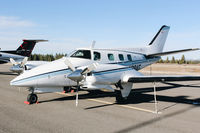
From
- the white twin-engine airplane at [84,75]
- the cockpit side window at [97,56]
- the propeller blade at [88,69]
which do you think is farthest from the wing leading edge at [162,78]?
the propeller blade at [88,69]

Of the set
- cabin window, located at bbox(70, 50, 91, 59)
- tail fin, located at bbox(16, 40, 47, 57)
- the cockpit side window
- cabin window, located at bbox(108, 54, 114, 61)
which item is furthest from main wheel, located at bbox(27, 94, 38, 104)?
tail fin, located at bbox(16, 40, 47, 57)

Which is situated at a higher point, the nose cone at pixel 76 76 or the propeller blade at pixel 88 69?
the propeller blade at pixel 88 69

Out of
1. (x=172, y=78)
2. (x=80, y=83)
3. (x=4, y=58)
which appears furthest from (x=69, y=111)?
(x=4, y=58)

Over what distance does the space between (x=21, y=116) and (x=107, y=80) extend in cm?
422

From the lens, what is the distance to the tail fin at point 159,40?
16.1m

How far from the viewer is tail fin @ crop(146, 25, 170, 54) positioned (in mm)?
16109

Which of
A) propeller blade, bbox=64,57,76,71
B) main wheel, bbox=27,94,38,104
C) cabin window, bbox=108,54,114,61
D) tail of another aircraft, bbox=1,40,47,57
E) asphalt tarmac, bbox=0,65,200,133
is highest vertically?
tail of another aircraft, bbox=1,40,47,57

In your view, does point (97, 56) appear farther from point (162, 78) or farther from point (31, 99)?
point (31, 99)

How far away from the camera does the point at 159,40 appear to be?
16656 mm

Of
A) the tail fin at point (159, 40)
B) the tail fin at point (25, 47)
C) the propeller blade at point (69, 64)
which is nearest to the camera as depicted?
the propeller blade at point (69, 64)

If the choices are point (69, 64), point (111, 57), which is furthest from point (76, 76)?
point (111, 57)

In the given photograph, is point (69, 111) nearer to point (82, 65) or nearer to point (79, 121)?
point (79, 121)

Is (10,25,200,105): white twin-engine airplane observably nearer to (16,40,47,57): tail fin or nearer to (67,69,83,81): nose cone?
(67,69,83,81): nose cone

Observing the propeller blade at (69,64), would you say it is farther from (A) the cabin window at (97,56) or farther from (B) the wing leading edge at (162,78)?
(B) the wing leading edge at (162,78)
